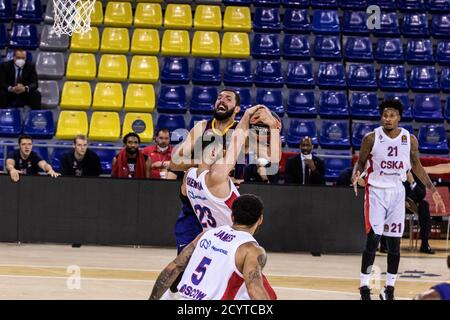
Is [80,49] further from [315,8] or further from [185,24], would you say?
[315,8]

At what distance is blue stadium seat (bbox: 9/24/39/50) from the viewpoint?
16281 millimetres

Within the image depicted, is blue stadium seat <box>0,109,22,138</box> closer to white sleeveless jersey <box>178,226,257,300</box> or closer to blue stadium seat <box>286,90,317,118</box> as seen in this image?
blue stadium seat <box>286,90,317,118</box>

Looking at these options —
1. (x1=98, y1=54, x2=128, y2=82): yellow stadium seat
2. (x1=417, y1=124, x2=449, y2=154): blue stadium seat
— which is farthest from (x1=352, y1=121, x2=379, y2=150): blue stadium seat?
(x1=98, y1=54, x2=128, y2=82): yellow stadium seat

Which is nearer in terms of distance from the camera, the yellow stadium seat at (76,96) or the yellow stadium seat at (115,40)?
the yellow stadium seat at (76,96)

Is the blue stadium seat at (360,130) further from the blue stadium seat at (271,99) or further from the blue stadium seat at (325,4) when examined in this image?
A: the blue stadium seat at (325,4)

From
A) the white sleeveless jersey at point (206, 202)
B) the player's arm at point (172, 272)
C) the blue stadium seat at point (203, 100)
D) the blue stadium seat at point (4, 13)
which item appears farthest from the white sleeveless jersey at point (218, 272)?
the blue stadium seat at point (4, 13)

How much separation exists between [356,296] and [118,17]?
9222 mm

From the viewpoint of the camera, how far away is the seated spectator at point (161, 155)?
12859mm

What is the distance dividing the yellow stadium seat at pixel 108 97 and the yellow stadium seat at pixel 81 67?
17.3 inches

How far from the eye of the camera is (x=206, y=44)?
16391 mm

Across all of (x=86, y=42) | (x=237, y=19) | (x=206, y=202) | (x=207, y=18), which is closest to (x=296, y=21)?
(x=237, y=19)

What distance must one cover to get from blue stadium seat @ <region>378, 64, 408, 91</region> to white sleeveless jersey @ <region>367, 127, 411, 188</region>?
7.48m

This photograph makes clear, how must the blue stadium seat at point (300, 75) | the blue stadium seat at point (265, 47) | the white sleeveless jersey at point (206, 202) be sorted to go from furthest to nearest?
the blue stadium seat at point (265, 47) → the blue stadium seat at point (300, 75) → the white sleeveless jersey at point (206, 202)
